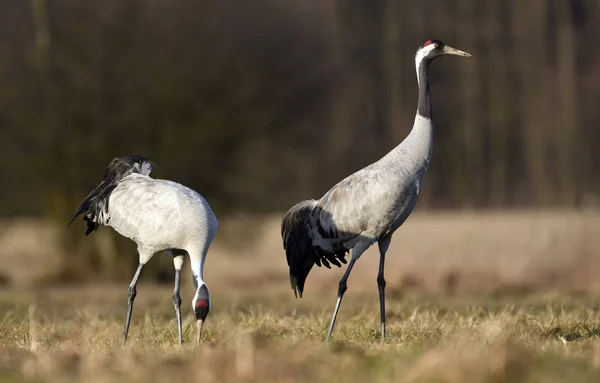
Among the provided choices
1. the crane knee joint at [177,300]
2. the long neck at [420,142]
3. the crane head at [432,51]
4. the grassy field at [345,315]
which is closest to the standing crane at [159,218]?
the crane knee joint at [177,300]

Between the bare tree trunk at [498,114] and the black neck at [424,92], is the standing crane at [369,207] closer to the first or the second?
the black neck at [424,92]

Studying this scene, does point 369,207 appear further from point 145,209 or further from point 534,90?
point 534,90

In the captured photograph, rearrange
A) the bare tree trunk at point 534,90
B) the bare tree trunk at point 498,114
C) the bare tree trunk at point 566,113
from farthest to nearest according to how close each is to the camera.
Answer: the bare tree trunk at point 498,114
the bare tree trunk at point 534,90
the bare tree trunk at point 566,113

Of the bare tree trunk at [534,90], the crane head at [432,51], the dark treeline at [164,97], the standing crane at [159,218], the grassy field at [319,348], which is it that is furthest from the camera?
the bare tree trunk at [534,90]

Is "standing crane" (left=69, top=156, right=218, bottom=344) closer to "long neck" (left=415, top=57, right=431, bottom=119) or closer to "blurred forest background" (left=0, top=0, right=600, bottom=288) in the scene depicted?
"long neck" (left=415, top=57, right=431, bottom=119)

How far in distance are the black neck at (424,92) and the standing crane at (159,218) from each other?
1570mm

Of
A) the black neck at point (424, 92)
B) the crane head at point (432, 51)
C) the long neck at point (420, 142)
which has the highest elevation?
the crane head at point (432, 51)

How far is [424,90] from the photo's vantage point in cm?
711

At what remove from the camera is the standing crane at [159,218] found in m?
6.73

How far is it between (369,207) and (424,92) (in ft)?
3.15

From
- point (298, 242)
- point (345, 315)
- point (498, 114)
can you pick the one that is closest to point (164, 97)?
point (345, 315)

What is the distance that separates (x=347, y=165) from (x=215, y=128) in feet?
42.6

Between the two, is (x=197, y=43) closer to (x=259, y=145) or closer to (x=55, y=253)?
(x=259, y=145)

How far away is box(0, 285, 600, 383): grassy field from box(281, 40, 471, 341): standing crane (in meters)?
0.50
